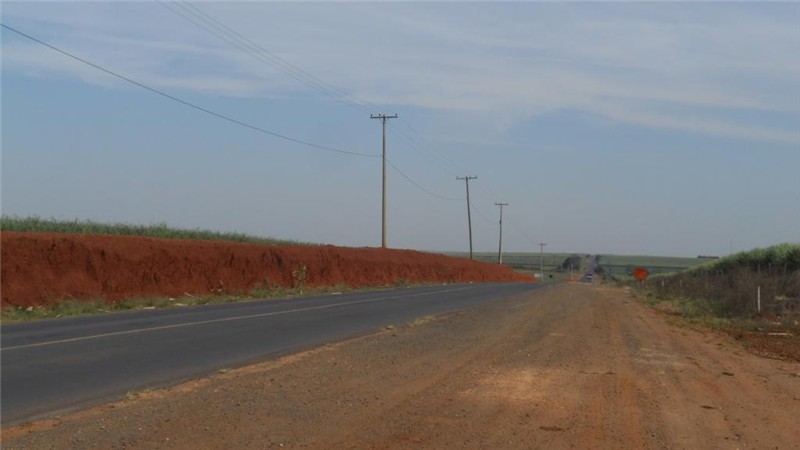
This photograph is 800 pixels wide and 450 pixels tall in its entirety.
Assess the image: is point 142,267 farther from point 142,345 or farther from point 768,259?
point 768,259

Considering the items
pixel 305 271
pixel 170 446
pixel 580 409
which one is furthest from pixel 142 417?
pixel 305 271

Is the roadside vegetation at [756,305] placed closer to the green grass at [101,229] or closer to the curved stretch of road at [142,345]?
the curved stretch of road at [142,345]

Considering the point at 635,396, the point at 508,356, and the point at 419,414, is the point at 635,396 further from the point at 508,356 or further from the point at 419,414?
the point at 508,356

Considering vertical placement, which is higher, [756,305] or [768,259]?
[768,259]

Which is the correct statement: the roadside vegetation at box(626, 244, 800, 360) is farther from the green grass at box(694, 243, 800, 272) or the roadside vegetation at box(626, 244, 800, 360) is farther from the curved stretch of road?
the curved stretch of road

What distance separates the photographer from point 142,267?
35.7 meters

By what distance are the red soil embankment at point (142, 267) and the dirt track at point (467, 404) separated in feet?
59.3

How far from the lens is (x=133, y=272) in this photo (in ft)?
115

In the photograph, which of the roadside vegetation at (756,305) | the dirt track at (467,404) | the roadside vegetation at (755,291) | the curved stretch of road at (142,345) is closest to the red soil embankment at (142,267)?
the curved stretch of road at (142,345)

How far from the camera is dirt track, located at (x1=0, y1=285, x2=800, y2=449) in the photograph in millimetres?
8359

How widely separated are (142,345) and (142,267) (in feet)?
66.3

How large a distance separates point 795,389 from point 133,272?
2851 cm

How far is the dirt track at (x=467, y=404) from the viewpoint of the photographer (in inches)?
329

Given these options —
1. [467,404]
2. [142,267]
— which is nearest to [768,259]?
[142,267]
